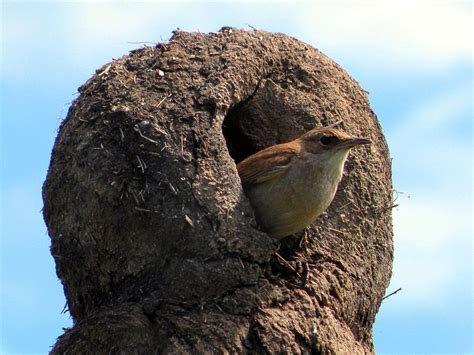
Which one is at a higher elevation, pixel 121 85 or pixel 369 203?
pixel 121 85

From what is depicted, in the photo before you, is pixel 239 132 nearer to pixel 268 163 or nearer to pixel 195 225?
pixel 268 163

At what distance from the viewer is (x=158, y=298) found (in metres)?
9.58

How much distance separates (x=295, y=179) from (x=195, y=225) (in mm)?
1035

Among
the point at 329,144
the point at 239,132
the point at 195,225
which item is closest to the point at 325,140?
the point at 329,144

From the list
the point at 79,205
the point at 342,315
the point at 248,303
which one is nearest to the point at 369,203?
the point at 342,315

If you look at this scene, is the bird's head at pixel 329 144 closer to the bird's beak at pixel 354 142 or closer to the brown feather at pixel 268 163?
the bird's beak at pixel 354 142

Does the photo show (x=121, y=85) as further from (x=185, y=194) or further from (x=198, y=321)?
(x=198, y=321)

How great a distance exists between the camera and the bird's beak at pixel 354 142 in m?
10.2

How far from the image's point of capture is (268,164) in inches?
405

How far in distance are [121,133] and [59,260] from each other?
3.82 feet

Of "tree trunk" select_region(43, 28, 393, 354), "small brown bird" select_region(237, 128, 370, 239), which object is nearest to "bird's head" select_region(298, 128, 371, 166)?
"small brown bird" select_region(237, 128, 370, 239)

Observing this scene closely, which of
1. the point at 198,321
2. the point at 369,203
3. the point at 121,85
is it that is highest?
the point at 121,85

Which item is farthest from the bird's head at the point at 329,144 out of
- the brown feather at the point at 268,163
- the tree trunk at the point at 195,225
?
the tree trunk at the point at 195,225

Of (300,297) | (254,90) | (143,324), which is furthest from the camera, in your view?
(254,90)
